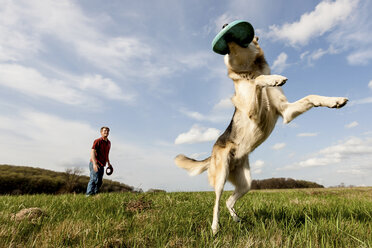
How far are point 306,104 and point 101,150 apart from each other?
7.15 metres

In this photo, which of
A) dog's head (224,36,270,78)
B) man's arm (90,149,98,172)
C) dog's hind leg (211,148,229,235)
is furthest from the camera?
man's arm (90,149,98,172)

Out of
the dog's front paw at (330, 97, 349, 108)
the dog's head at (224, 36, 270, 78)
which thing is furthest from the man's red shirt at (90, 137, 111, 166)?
the dog's front paw at (330, 97, 349, 108)

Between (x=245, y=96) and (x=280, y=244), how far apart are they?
6.73ft

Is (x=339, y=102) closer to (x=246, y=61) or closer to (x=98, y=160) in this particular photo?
(x=246, y=61)

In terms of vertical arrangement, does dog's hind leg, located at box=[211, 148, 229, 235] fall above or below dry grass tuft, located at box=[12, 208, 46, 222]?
above

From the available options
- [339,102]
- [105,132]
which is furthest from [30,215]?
[105,132]

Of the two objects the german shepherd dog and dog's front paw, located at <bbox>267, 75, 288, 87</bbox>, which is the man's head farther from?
dog's front paw, located at <bbox>267, 75, 288, 87</bbox>

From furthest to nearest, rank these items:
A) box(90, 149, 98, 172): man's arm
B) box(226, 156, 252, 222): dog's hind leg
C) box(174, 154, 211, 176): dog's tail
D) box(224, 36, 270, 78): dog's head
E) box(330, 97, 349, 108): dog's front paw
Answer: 1. box(90, 149, 98, 172): man's arm
2. box(174, 154, 211, 176): dog's tail
3. box(226, 156, 252, 222): dog's hind leg
4. box(224, 36, 270, 78): dog's head
5. box(330, 97, 349, 108): dog's front paw

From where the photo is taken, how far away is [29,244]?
273 cm

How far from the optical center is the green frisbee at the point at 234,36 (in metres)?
3.44

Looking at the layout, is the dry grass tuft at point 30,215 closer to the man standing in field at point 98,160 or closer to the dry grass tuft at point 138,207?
the dry grass tuft at point 138,207

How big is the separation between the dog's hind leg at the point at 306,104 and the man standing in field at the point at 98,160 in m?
6.59

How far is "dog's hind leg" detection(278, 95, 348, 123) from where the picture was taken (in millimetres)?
2896

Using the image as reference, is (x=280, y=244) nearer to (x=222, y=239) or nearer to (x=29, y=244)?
(x=222, y=239)
